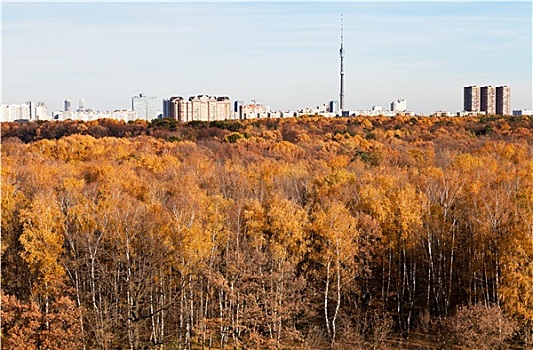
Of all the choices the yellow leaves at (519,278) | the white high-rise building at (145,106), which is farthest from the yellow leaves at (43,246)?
the white high-rise building at (145,106)

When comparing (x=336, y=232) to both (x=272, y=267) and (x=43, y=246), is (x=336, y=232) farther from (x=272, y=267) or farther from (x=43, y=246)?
(x=43, y=246)

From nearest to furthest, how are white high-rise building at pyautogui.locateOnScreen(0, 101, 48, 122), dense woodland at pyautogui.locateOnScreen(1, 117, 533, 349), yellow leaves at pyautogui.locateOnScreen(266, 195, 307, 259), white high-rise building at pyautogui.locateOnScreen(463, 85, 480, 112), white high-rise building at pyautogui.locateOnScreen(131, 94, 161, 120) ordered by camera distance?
1. dense woodland at pyautogui.locateOnScreen(1, 117, 533, 349)
2. yellow leaves at pyautogui.locateOnScreen(266, 195, 307, 259)
3. white high-rise building at pyautogui.locateOnScreen(463, 85, 480, 112)
4. white high-rise building at pyautogui.locateOnScreen(0, 101, 48, 122)
5. white high-rise building at pyautogui.locateOnScreen(131, 94, 161, 120)

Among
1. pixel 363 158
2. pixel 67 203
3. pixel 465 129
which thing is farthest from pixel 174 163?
pixel 465 129

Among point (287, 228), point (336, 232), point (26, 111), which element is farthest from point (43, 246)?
point (26, 111)

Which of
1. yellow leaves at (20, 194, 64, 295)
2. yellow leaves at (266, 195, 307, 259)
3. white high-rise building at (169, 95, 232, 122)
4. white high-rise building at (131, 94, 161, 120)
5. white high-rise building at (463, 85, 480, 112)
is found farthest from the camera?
white high-rise building at (131, 94, 161, 120)

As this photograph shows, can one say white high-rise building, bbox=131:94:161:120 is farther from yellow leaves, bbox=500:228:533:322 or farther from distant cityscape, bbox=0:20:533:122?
yellow leaves, bbox=500:228:533:322

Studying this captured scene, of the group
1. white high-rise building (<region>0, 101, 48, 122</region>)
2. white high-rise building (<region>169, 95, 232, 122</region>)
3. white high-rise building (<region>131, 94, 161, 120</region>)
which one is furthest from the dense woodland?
white high-rise building (<region>131, 94, 161, 120</region>)

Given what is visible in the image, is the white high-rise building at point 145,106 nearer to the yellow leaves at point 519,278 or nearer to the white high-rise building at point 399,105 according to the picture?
the white high-rise building at point 399,105

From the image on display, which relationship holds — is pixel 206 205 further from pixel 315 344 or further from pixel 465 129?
pixel 465 129
